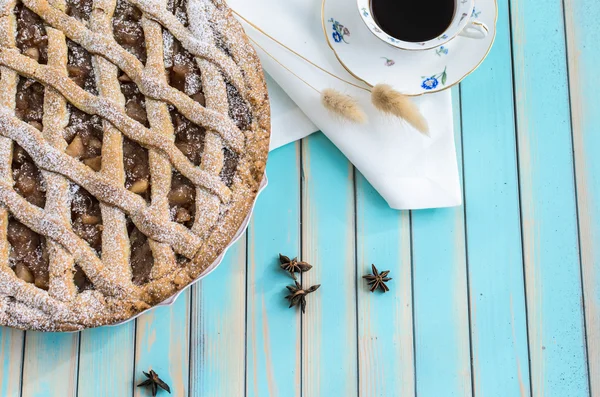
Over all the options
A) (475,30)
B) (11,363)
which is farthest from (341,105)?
(11,363)

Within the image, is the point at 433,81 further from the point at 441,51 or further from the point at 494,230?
the point at 494,230

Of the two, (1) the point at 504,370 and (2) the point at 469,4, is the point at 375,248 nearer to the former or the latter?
(1) the point at 504,370

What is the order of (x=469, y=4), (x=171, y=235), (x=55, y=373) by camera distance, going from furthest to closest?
1. (x=55, y=373)
2. (x=469, y=4)
3. (x=171, y=235)

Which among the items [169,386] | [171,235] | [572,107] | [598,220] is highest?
[572,107]

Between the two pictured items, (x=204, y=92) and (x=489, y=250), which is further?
(x=489, y=250)

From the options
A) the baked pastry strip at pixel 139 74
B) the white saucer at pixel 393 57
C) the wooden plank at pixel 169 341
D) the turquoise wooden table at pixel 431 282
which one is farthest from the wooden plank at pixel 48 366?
the white saucer at pixel 393 57

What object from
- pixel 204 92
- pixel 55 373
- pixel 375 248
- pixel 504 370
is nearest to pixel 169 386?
pixel 55 373

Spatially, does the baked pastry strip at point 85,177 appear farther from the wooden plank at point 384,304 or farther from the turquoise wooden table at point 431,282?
the wooden plank at point 384,304
